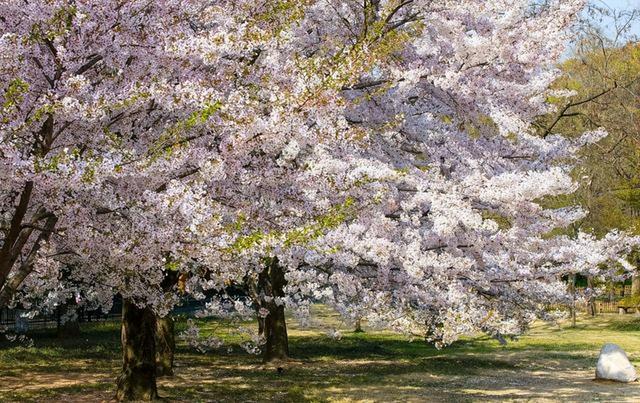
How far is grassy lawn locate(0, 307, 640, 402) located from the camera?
655 inches

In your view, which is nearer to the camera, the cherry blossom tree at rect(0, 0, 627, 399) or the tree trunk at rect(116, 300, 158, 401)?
the cherry blossom tree at rect(0, 0, 627, 399)

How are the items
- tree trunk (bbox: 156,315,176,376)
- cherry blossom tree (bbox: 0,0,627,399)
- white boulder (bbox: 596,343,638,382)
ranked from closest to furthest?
cherry blossom tree (bbox: 0,0,627,399), tree trunk (bbox: 156,315,176,376), white boulder (bbox: 596,343,638,382)

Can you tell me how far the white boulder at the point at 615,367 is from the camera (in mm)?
20172

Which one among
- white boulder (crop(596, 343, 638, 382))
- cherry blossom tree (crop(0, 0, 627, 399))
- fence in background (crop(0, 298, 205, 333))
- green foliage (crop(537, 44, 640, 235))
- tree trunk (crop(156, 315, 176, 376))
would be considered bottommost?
white boulder (crop(596, 343, 638, 382))

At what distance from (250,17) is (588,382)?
14123 mm

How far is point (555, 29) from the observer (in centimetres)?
1483

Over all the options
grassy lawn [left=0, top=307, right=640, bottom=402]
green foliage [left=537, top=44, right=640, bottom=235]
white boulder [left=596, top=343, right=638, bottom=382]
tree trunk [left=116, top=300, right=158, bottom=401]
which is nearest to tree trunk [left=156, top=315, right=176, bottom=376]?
grassy lawn [left=0, top=307, right=640, bottom=402]

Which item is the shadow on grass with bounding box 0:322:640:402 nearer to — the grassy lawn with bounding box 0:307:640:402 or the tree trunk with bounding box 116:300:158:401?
the grassy lawn with bounding box 0:307:640:402

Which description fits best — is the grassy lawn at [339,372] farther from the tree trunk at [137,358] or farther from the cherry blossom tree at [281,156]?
the cherry blossom tree at [281,156]

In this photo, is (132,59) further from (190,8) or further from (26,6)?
(26,6)

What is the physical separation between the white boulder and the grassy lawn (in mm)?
275

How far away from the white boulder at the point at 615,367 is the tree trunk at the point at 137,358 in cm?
1165

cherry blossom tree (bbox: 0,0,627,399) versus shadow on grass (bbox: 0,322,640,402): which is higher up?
cherry blossom tree (bbox: 0,0,627,399)

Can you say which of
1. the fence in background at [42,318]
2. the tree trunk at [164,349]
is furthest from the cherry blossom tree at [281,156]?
the fence in background at [42,318]
